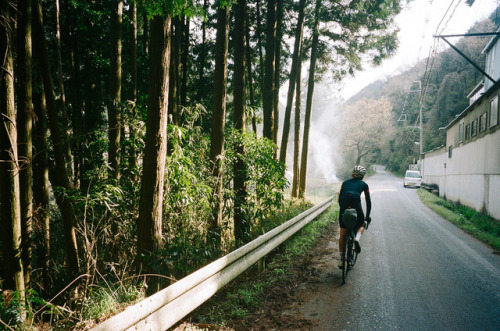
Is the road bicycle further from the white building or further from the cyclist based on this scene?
the white building

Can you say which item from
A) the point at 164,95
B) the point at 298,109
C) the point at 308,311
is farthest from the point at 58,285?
the point at 298,109

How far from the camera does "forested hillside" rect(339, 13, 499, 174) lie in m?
50.2

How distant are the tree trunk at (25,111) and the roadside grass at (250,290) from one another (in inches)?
101

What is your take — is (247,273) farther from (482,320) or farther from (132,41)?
(132,41)

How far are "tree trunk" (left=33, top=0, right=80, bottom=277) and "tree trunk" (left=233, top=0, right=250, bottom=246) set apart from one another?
3.76 meters

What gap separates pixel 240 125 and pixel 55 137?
4.74 metres

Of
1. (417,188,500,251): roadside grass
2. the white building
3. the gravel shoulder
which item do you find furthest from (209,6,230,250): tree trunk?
the white building

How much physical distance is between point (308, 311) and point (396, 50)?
15.7 metres

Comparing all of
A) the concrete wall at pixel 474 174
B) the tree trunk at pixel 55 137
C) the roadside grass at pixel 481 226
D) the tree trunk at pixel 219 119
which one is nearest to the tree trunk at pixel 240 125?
the tree trunk at pixel 219 119

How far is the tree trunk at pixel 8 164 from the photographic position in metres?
3.80

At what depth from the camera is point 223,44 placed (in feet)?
25.9

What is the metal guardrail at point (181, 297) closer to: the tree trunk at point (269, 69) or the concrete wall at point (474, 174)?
the tree trunk at point (269, 69)

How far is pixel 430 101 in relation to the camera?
6228 centimetres

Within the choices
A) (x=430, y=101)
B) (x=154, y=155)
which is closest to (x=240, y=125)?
(x=154, y=155)
